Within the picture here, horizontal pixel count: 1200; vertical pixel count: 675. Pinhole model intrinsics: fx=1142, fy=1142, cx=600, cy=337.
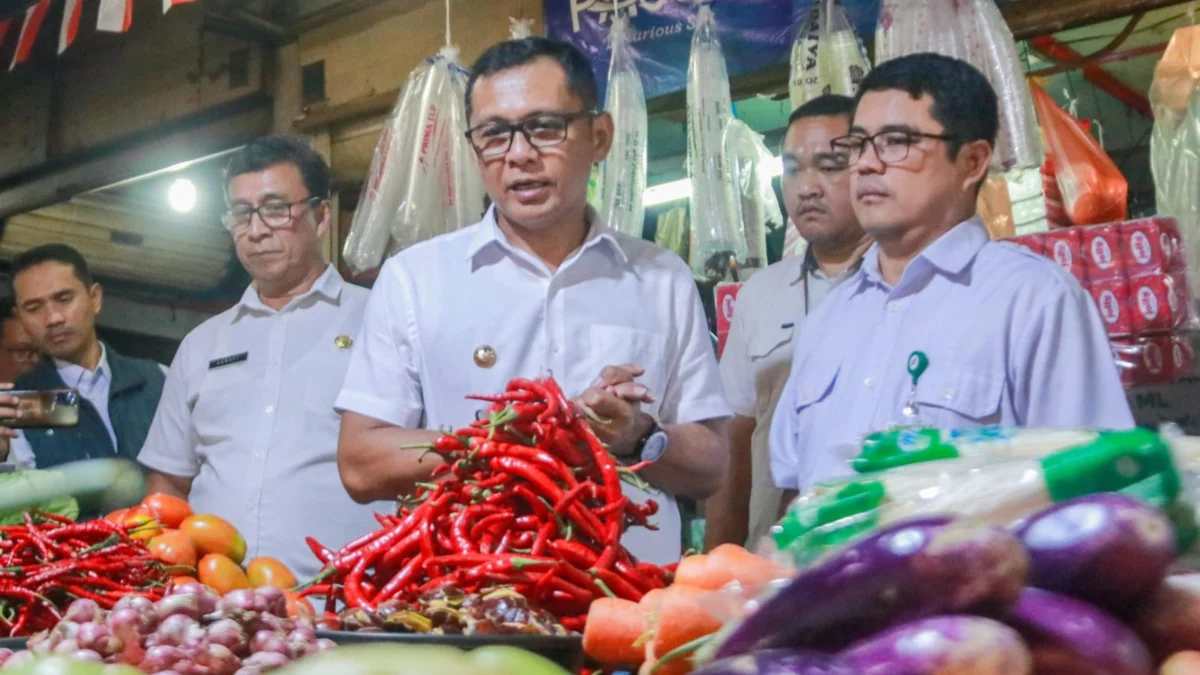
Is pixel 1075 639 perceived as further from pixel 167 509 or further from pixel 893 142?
pixel 167 509

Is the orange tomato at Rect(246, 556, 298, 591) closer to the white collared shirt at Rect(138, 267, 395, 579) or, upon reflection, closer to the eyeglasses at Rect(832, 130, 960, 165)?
the white collared shirt at Rect(138, 267, 395, 579)

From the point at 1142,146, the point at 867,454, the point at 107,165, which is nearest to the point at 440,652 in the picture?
the point at 867,454

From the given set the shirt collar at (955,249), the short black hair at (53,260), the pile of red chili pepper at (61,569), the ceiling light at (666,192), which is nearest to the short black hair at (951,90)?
the shirt collar at (955,249)

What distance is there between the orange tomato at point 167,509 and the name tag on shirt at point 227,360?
927mm

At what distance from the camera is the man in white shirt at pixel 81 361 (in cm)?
430

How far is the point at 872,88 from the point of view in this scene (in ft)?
8.43

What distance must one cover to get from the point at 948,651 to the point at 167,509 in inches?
84.6

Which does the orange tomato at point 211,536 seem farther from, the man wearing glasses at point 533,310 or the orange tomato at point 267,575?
the man wearing glasses at point 533,310

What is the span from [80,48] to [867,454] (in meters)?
6.17

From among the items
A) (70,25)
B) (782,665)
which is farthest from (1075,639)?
(70,25)

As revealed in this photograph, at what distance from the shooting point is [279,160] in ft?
11.1

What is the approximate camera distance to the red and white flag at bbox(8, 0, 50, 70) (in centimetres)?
525

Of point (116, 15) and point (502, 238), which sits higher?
point (116, 15)

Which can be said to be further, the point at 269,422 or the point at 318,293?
the point at 318,293
